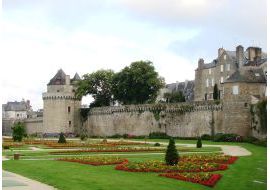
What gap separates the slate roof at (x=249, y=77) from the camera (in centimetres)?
5879

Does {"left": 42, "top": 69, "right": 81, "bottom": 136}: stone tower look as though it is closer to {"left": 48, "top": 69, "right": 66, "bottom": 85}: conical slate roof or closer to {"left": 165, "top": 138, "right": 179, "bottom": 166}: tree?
{"left": 48, "top": 69, "right": 66, "bottom": 85}: conical slate roof

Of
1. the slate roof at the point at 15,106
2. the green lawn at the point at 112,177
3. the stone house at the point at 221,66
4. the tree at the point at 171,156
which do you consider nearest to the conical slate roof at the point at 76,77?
the stone house at the point at 221,66

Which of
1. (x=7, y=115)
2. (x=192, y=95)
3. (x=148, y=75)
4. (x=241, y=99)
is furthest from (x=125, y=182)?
(x=7, y=115)

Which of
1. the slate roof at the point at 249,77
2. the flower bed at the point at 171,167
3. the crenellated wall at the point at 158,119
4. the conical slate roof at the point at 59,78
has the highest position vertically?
the conical slate roof at the point at 59,78

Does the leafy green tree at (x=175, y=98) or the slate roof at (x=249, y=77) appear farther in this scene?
the leafy green tree at (x=175, y=98)

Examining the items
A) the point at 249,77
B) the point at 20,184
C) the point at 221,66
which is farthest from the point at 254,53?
the point at 20,184

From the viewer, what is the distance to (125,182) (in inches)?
789

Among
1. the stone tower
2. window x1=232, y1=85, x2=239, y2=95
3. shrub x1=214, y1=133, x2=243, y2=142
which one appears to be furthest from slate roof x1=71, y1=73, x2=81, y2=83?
shrub x1=214, y1=133, x2=243, y2=142

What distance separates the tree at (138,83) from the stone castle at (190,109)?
5.35 meters

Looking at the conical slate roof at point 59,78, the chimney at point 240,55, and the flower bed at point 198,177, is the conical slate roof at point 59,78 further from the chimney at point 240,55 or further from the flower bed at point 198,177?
the flower bed at point 198,177

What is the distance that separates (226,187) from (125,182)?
12.5 feet

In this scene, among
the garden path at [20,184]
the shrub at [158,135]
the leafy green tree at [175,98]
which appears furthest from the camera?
the leafy green tree at [175,98]

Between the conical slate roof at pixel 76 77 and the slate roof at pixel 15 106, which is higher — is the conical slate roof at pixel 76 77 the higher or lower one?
the higher one

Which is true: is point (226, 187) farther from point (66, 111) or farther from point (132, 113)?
point (66, 111)
